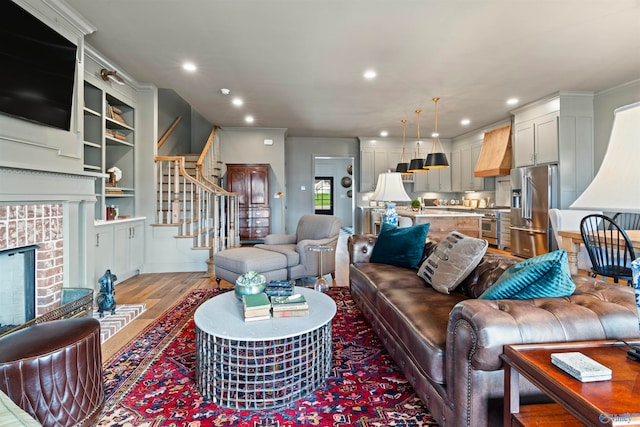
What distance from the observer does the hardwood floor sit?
254 cm

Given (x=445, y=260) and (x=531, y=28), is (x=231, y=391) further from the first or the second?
(x=531, y=28)

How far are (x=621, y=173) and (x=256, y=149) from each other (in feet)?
23.2

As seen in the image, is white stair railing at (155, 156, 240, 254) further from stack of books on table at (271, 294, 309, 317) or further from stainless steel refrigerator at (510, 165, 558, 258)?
stainless steel refrigerator at (510, 165, 558, 258)

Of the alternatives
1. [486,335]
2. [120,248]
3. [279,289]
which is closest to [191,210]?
[120,248]

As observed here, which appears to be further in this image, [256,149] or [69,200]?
[256,149]

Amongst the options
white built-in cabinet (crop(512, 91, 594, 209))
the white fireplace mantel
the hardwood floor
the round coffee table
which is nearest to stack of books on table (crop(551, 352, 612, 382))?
the round coffee table

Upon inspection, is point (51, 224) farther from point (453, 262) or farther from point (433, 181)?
point (433, 181)

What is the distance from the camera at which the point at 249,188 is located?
7312mm

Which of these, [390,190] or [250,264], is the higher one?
[390,190]

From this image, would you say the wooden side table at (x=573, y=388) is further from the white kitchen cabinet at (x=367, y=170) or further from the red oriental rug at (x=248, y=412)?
the white kitchen cabinet at (x=367, y=170)

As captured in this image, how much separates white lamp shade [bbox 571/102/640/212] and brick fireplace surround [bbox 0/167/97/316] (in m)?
3.14

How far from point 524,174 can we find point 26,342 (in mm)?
6709

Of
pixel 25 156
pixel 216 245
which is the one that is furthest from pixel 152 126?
pixel 25 156

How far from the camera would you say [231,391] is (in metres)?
1.67
